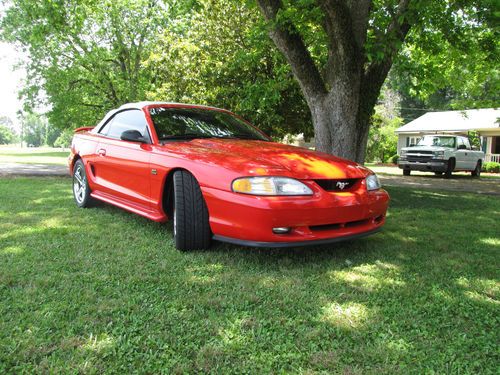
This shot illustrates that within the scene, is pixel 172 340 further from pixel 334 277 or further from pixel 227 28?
pixel 227 28

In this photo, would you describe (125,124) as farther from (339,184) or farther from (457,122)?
(457,122)

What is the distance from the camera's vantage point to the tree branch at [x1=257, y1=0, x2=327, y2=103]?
6.55 m

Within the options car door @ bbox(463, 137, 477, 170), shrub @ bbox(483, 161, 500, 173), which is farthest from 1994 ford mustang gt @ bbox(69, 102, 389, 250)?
shrub @ bbox(483, 161, 500, 173)

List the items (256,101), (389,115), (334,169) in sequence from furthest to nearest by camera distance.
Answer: (389,115)
(256,101)
(334,169)

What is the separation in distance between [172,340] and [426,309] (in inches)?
62.8

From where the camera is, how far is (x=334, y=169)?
12.2 feet

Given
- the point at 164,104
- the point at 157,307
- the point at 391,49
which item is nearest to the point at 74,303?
the point at 157,307

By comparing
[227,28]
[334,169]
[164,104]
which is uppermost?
[227,28]

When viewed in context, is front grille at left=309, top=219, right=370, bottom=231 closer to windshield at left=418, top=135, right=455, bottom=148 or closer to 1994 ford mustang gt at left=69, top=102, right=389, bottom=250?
1994 ford mustang gt at left=69, top=102, right=389, bottom=250

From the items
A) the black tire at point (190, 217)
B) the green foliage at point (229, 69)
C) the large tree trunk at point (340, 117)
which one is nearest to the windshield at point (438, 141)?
the green foliage at point (229, 69)

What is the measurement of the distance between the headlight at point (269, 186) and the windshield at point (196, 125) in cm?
138

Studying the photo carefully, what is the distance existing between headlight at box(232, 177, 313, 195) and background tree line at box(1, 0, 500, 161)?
10.4ft

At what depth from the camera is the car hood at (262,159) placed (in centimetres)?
343

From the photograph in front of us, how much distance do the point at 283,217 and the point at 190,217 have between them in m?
0.86
